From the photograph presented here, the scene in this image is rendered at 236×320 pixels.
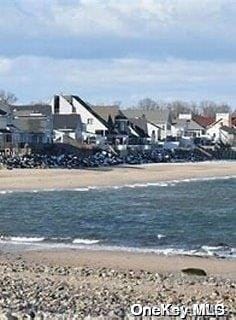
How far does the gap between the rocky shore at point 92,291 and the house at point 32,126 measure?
6385 centimetres

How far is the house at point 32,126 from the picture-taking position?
82.6 m

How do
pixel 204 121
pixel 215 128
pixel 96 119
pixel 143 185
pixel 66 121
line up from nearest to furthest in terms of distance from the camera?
pixel 143 185 < pixel 66 121 < pixel 96 119 < pixel 215 128 < pixel 204 121

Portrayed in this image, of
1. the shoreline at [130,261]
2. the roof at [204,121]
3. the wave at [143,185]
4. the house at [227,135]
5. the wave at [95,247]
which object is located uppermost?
the roof at [204,121]

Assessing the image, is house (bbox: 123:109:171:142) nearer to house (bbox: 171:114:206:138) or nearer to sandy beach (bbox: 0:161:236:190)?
house (bbox: 171:114:206:138)

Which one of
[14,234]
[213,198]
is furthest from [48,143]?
[14,234]

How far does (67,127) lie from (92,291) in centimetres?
8009

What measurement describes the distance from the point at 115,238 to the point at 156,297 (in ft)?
44.1

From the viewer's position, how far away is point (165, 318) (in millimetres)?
9023

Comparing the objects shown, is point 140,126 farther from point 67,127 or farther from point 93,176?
point 93,176

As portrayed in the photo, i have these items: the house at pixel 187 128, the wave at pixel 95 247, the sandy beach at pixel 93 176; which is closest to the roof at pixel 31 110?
the sandy beach at pixel 93 176

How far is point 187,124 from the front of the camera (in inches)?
5037

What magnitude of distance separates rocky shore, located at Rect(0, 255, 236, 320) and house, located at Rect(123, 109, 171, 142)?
320ft

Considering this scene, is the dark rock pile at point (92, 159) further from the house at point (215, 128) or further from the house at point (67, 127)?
the house at point (215, 128)

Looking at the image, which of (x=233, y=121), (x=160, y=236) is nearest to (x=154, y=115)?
(x=233, y=121)
